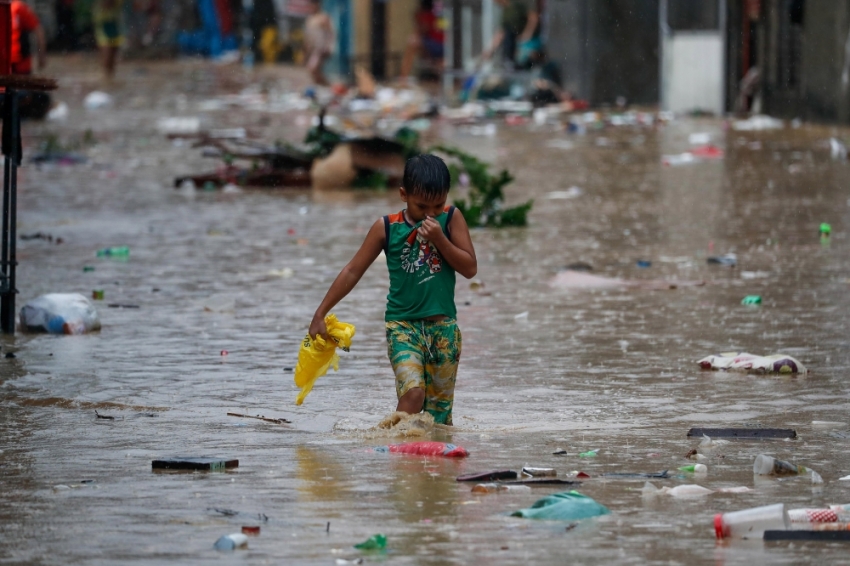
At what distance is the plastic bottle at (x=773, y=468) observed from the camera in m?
4.82

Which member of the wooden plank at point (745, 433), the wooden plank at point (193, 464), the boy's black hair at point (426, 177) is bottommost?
the wooden plank at point (745, 433)

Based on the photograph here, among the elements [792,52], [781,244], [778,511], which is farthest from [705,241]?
[792,52]

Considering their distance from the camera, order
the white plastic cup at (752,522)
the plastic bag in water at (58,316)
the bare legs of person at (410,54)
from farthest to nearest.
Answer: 1. the bare legs of person at (410,54)
2. the plastic bag in water at (58,316)
3. the white plastic cup at (752,522)

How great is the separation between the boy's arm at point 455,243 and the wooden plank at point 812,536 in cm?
176

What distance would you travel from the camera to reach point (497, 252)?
11.0m

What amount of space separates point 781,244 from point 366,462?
21.5 feet

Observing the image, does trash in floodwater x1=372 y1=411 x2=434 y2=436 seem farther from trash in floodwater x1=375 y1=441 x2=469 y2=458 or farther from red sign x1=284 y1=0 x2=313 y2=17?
red sign x1=284 y1=0 x2=313 y2=17

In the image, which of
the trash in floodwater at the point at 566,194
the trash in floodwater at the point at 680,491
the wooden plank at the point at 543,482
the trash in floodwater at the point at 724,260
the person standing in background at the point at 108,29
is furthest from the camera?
→ the person standing in background at the point at 108,29

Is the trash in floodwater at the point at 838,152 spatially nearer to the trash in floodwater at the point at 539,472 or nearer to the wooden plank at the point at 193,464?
the trash in floodwater at the point at 539,472

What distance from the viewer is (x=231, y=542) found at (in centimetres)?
398

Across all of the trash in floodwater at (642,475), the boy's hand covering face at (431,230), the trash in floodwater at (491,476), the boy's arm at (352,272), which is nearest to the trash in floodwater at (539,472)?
the trash in floodwater at (491,476)

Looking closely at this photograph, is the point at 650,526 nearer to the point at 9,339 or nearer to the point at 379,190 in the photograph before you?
the point at 9,339

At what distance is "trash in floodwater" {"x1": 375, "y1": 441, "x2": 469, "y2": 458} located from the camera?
516 centimetres

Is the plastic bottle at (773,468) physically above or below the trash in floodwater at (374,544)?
below
